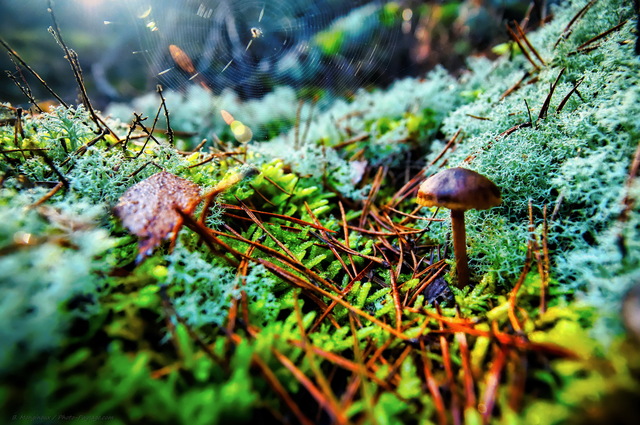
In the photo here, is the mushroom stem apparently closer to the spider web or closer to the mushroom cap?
the mushroom cap

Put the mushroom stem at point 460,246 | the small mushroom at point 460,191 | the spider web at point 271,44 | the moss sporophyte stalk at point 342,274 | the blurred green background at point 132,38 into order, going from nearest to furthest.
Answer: the moss sporophyte stalk at point 342,274 < the small mushroom at point 460,191 < the mushroom stem at point 460,246 < the spider web at point 271,44 < the blurred green background at point 132,38

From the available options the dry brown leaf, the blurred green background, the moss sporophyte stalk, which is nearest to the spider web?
the blurred green background

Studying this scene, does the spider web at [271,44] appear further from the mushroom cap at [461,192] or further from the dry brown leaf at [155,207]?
the mushroom cap at [461,192]

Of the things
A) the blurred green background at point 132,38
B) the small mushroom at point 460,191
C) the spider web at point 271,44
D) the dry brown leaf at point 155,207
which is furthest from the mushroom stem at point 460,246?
the blurred green background at point 132,38

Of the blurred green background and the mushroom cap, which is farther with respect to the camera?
the blurred green background

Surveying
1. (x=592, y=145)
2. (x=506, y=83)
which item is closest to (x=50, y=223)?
(x=592, y=145)

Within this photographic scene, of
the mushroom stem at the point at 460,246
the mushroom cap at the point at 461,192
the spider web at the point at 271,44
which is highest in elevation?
the spider web at the point at 271,44

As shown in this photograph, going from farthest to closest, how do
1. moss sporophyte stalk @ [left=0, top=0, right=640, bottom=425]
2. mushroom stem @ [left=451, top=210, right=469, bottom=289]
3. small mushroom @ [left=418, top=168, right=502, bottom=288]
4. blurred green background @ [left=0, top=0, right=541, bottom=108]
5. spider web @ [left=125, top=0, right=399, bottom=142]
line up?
blurred green background @ [left=0, top=0, right=541, bottom=108] → spider web @ [left=125, top=0, right=399, bottom=142] → mushroom stem @ [left=451, top=210, right=469, bottom=289] → small mushroom @ [left=418, top=168, right=502, bottom=288] → moss sporophyte stalk @ [left=0, top=0, right=640, bottom=425]
